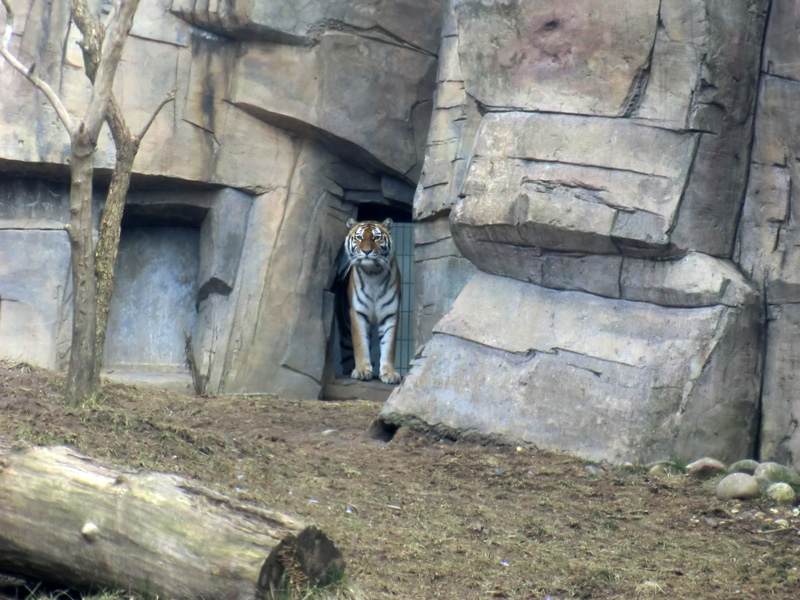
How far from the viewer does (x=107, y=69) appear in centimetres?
552

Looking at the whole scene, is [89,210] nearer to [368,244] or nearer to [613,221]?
[613,221]

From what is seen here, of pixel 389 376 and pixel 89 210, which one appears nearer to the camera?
pixel 89 210

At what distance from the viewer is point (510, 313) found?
252 inches

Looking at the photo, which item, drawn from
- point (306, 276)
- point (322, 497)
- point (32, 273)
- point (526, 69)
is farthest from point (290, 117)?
point (322, 497)

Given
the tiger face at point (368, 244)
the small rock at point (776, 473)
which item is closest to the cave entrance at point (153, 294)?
the tiger face at point (368, 244)

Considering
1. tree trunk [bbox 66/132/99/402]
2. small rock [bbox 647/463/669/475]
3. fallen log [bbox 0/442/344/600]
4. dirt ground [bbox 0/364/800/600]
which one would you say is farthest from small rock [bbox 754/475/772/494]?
tree trunk [bbox 66/132/99/402]

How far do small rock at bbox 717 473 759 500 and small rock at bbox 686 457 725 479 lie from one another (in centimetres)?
24

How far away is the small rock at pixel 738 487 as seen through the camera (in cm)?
515

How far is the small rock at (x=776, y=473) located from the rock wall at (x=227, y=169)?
4197 mm

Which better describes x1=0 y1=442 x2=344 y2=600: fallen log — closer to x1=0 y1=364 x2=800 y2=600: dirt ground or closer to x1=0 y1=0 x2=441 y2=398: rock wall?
x1=0 y1=364 x2=800 y2=600: dirt ground

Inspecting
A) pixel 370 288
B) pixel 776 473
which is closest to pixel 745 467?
pixel 776 473

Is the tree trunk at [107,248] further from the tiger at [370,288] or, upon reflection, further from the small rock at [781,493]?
the tiger at [370,288]

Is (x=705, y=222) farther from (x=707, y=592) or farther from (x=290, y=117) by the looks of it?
(x=290, y=117)

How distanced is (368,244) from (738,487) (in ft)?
17.6
